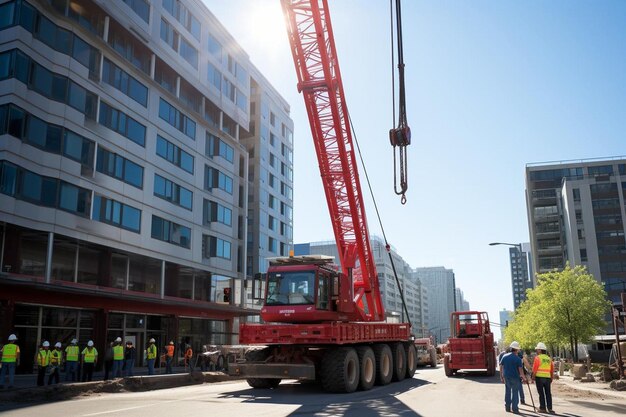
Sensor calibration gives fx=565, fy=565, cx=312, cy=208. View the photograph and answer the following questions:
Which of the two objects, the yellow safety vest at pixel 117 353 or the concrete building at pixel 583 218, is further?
the concrete building at pixel 583 218

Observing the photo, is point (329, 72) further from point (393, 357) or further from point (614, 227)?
point (614, 227)

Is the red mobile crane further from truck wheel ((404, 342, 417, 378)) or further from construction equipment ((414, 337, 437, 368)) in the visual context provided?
construction equipment ((414, 337, 437, 368))

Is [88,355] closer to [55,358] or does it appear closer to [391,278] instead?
[55,358]

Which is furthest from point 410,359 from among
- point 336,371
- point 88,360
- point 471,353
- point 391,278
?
point 391,278

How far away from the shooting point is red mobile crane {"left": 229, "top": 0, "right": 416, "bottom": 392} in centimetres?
1714

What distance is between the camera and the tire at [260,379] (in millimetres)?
17938

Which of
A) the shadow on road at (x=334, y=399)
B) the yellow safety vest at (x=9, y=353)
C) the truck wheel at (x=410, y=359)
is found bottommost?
the shadow on road at (x=334, y=399)

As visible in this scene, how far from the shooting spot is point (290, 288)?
18344 millimetres

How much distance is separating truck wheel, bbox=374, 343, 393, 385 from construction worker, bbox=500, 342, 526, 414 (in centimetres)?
692

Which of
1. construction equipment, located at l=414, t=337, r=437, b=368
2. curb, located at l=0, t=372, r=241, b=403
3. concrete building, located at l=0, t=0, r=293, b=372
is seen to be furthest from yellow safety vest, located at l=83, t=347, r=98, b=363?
construction equipment, located at l=414, t=337, r=437, b=368

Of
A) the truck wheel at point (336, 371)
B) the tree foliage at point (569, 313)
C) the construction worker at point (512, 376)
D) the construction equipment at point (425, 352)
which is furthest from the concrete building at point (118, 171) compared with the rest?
the tree foliage at point (569, 313)

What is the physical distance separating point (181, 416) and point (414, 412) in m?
5.12

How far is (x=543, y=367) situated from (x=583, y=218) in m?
85.0

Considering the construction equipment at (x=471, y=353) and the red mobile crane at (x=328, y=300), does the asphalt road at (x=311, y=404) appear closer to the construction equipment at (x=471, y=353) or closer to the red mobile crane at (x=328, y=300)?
the red mobile crane at (x=328, y=300)
